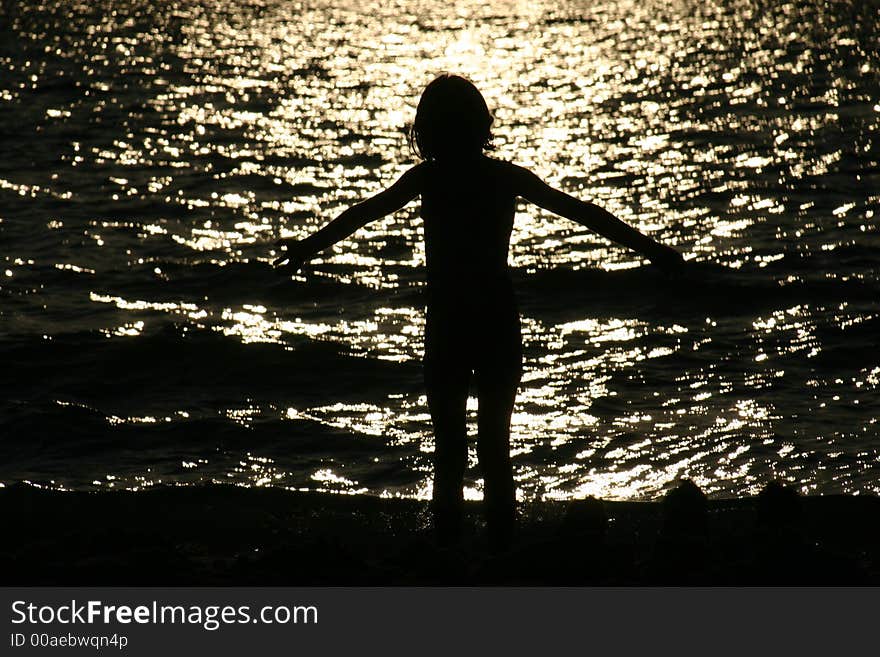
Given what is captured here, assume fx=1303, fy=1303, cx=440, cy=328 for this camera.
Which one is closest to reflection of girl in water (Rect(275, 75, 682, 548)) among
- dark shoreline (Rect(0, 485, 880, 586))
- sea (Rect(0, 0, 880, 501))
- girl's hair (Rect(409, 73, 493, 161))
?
girl's hair (Rect(409, 73, 493, 161))

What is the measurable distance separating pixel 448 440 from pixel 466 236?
38.2 inches

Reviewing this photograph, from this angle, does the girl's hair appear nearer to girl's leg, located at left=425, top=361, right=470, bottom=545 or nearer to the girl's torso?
the girl's torso

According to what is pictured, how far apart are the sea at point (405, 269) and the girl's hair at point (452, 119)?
3556 millimetres

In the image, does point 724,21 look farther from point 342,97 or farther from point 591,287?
point 591,287

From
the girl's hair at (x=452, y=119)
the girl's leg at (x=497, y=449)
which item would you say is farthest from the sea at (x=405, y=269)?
the girl's hair at (x=452, y=119)

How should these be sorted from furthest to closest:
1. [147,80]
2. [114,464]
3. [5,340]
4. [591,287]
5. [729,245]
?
[147,80]
[729,245]
[591,287]
[5,340]
[114,464]

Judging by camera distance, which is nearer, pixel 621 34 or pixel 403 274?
pixel 403 274

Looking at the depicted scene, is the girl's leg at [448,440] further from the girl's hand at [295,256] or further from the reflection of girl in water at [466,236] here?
the girl's hand at [295,256]

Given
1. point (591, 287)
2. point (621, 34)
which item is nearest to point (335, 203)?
point (591, 287)

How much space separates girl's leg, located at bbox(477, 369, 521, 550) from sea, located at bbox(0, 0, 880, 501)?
246 cm

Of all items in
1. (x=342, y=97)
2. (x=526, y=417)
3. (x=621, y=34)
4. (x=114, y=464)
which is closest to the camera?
(x=114, y=464)

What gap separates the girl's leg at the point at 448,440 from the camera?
586 cm

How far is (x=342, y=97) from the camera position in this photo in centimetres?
2569

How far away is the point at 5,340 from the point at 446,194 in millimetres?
8397
